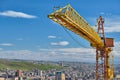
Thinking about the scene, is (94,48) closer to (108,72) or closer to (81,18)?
(108,72)

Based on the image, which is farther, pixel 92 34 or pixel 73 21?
pixel 92 34

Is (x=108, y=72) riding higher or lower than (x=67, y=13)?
lower

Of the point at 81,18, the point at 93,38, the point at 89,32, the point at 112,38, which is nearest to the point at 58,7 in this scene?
the point at 81,18

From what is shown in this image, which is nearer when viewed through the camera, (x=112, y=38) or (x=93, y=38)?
(x=93, y=38)

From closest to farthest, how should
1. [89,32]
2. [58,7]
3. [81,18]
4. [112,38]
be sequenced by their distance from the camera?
[58,7]
[81,18]
[89,32]
[112,38]
